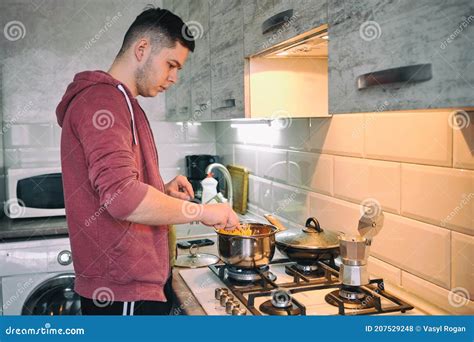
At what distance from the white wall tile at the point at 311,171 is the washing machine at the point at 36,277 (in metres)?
1.05

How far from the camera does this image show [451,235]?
44.1 inches

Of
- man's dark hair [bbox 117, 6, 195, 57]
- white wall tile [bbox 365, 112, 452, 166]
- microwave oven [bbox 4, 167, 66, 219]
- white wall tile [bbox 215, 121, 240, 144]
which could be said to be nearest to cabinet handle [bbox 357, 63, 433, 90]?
white wall tile [bbox 365, 112, 452, 166]

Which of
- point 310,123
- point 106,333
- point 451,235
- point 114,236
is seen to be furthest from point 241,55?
point 106,333

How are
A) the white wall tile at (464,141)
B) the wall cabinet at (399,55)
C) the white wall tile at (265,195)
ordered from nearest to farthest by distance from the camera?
the wall cabinet at (399,55), the white wall tile at (464,141), the white wall tile at (265,195)

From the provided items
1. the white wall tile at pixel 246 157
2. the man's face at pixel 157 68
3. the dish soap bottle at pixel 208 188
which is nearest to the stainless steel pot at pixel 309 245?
the man's face at pixel 157 68

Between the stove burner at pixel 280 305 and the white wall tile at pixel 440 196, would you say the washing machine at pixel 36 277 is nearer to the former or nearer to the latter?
the stove burner at pixel 280 305

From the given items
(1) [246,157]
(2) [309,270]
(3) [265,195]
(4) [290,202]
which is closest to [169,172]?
(1) [246,157]

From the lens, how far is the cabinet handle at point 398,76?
0.73 metres

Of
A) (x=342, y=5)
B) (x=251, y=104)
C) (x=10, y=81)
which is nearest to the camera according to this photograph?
(x=342, y=5)

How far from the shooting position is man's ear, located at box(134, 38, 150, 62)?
1253 millimetres

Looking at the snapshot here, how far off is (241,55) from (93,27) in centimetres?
138

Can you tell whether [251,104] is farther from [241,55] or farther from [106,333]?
[106,333]

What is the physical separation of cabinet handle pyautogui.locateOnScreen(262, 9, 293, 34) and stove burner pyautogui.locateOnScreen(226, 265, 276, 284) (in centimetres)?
65

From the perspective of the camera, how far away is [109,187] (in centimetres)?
104
